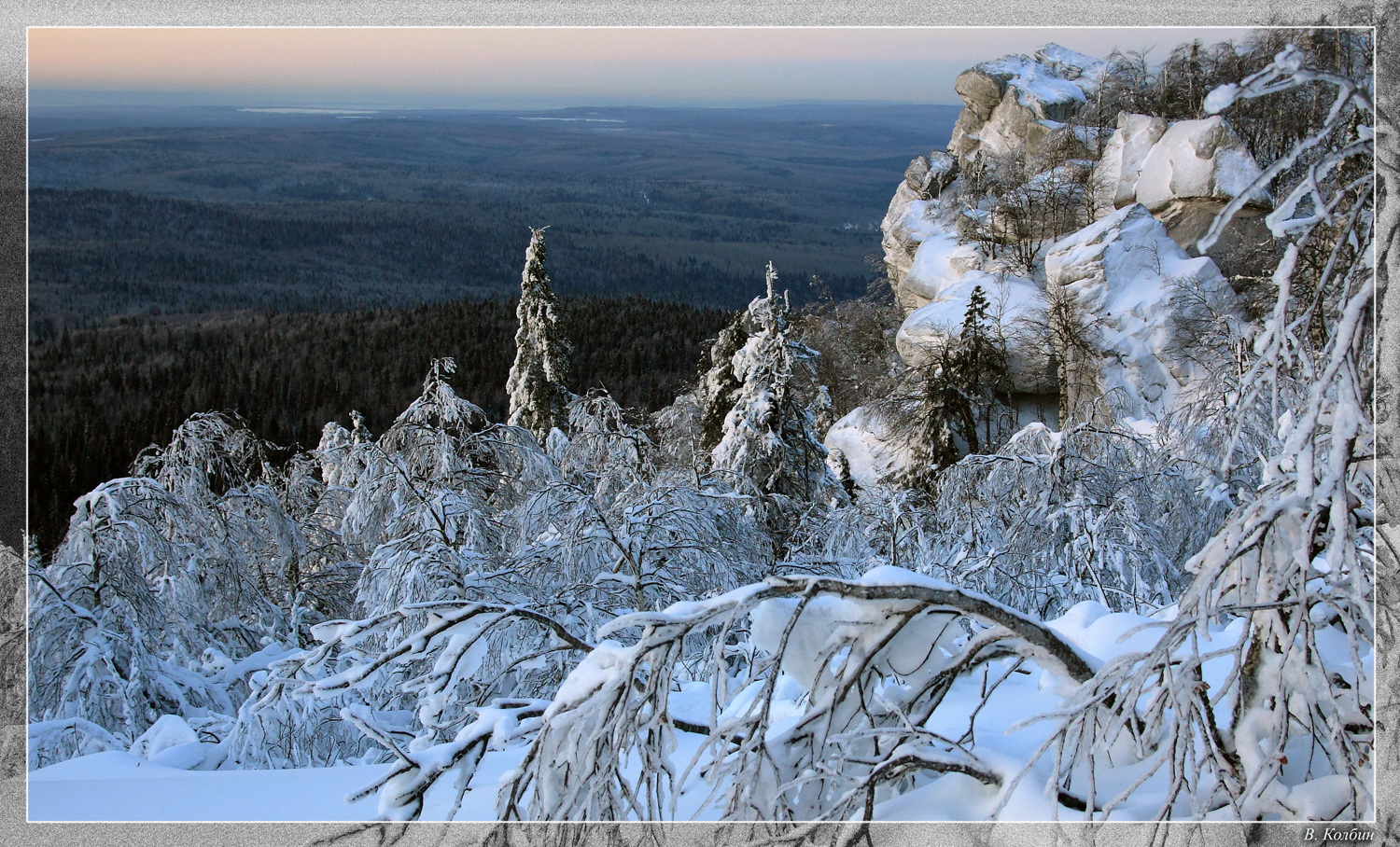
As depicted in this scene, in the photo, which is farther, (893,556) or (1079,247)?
(1079,247)

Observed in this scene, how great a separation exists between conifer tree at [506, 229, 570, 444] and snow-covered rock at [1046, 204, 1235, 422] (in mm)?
8871

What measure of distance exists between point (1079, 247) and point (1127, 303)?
0.82m

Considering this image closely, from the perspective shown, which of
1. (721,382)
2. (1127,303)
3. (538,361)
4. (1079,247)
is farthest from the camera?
(538,361)

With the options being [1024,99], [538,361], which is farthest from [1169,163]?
[538,361]

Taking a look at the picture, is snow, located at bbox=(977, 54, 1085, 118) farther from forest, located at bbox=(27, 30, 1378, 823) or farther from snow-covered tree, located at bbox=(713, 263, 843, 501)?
snow-covered tree, located at bbox=(713, 263, 843, 501)

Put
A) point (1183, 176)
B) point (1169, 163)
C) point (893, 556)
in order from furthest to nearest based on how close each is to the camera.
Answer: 1. point (1169, 163)
2. point (1183, 176)
3. point (893, 556)

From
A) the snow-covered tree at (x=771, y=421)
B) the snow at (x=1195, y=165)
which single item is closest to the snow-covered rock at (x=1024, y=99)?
the snow at (x=1195, y=165)

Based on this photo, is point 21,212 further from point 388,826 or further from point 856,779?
point 856,779

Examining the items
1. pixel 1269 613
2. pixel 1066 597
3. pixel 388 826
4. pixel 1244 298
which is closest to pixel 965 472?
pixel 1066 597

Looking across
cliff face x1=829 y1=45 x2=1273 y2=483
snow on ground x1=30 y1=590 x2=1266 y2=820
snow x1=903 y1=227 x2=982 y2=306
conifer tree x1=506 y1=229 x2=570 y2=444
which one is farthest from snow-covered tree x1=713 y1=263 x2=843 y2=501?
conifer tree x1=506 y1=229 x2=570 y2=444

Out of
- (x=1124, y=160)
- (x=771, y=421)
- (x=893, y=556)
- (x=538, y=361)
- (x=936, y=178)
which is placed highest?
(x=936, y=178)

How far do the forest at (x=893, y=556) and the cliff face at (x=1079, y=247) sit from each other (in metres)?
0.07

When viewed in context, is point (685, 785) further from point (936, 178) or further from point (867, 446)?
point (936, 178)

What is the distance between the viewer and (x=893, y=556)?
645 centimetres
